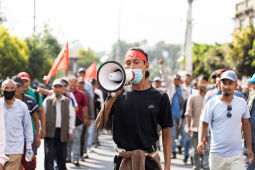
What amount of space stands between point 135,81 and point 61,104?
17.1 ft

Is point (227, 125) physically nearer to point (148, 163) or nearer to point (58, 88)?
point (148, 163)

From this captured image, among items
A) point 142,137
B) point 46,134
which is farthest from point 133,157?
point 46,134

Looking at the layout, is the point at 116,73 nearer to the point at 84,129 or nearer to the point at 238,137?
the point at 238,137

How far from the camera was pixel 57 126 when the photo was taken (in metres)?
8.70

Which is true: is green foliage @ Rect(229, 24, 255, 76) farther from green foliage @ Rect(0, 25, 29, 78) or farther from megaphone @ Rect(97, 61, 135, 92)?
megaphone @ Rect(97, 61, 135, 92)

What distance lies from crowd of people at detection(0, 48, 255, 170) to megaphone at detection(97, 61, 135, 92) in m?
0.10

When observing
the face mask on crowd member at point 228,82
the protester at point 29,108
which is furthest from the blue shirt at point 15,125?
the face mask on crowd member at point 228,82

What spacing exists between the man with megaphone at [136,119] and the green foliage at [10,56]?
19751mm

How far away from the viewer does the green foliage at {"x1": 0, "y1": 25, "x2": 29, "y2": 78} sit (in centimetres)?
2393

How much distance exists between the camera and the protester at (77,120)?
33.5 feet

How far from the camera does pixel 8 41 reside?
82.4 ft

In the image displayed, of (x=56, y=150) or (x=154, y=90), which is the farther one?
(x=56, y=150)

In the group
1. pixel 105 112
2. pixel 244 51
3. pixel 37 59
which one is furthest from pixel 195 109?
pixel 37 59

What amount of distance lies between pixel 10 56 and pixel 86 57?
345 feet
